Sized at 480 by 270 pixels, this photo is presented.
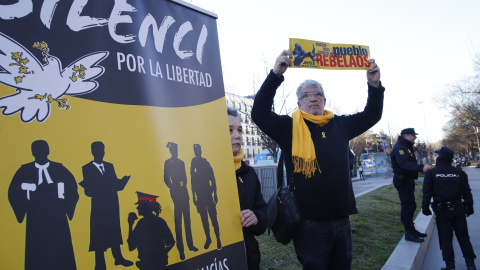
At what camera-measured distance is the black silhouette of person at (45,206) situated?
1077mm

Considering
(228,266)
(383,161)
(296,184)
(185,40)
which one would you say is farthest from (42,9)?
(383,161)

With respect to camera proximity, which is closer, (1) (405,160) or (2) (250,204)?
(2) (250,204)

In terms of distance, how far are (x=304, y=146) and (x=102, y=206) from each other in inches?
62.0

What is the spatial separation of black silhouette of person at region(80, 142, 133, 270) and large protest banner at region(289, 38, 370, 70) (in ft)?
4.93

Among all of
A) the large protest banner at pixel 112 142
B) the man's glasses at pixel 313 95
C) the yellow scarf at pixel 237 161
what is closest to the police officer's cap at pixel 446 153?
the man's glasses at pixel 313 95

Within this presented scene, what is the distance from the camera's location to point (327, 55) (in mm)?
2465

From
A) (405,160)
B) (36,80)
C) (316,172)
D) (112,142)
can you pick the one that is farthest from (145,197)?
(405,160)

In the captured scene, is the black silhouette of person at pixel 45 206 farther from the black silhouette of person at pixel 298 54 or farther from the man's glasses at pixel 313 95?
the man's glasses at pixel 313 95

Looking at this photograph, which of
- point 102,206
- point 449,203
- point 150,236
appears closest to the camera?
point 102,206

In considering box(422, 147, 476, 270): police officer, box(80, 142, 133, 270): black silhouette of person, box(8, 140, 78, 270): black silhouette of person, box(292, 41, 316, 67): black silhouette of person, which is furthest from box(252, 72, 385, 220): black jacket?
box(422, 147, 476, 270): police officer

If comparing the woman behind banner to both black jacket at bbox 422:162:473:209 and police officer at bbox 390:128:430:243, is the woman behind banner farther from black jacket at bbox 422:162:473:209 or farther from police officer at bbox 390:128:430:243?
police officer at bbox 390:128:430:243

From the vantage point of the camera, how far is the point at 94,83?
132 cm

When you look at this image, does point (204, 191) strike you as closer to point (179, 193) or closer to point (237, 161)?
point (179, 193)

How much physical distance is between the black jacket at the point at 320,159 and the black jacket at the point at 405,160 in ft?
10.4
